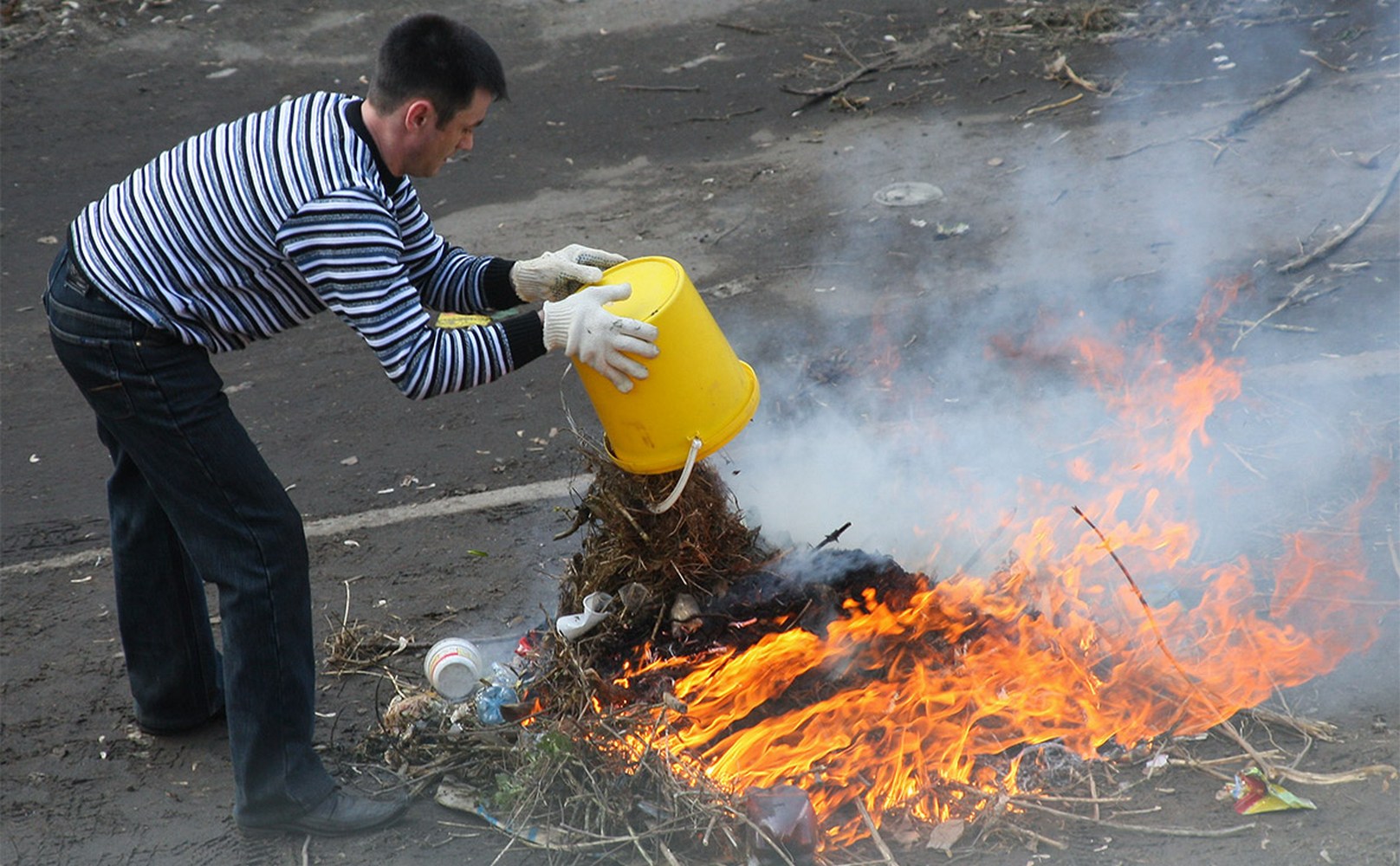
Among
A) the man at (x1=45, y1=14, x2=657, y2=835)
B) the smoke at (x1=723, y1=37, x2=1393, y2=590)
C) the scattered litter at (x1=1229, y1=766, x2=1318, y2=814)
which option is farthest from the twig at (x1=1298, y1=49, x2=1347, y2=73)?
the man at (x1=45, y1=14, x2=657, y2=835)

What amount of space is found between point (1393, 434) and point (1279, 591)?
1.03 meters

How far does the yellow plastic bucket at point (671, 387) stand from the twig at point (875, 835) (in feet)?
3.28

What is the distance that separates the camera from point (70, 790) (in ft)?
12.1

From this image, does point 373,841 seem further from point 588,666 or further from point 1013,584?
point 1013,584

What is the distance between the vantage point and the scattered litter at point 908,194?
6855 millimetres

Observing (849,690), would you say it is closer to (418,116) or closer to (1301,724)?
(1301,724)

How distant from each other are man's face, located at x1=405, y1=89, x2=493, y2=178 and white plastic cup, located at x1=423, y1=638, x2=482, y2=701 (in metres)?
1.44

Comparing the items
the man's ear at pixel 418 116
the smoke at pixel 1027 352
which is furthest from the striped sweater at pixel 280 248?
the smoke at pixel 1027 352

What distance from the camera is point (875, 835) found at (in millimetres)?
3061

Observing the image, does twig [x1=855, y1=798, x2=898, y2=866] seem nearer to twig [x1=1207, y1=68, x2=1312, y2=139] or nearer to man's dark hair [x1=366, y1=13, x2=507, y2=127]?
man's dark hair [x1=366, y1=13, x2=507, y2=127]

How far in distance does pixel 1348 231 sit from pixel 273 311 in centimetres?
483

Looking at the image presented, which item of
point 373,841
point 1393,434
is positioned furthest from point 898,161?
point 373,841

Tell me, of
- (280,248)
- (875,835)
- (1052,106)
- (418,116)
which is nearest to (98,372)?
(280,248)

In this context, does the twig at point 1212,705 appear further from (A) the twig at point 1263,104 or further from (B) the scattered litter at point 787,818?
(A) the twig at point 1263,104
